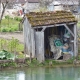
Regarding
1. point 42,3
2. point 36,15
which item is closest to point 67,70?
point 36,15

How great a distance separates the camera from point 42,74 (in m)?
17.0

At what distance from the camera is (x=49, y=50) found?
20.0 m

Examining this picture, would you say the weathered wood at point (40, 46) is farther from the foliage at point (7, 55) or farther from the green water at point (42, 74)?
the foliage at point (7, 55)

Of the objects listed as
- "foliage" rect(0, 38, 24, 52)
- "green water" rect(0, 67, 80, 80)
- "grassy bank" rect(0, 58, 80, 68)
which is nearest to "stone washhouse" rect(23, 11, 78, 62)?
"grassy bank" rect(0, 58, 80, 68)

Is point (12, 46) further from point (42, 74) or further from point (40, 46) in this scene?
point (42, 74)

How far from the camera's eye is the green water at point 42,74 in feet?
53.3

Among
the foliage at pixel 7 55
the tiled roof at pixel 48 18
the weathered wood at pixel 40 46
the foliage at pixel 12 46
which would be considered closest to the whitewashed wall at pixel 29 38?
the weathered wood at pixel 40 46

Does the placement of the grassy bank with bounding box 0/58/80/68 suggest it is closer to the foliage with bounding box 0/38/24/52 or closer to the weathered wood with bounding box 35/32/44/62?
the weathered wood with bounding box 35/32/44/62

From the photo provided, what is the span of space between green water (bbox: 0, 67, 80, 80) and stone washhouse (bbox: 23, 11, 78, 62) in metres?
1.16

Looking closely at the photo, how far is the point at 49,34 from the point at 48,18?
1671 millimetres

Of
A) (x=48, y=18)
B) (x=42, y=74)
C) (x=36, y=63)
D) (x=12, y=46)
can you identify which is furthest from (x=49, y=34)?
(x=42, y=74)

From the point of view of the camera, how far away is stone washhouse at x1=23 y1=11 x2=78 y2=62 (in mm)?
18594

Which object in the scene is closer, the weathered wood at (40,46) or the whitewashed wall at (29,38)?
the weathered wood at (40,46)

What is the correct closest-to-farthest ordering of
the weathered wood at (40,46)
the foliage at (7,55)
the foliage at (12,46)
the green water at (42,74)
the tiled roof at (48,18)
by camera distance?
1. the green water at (42,74)
2. the foliage at (7,55)
3. the weathered wood at (40,46)
4. the tiled roof at (48,18)
5. the foliage at (12,46)
